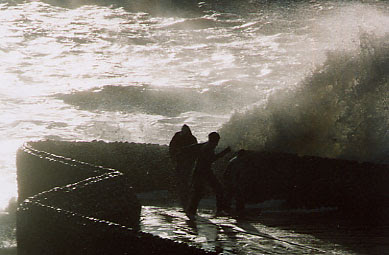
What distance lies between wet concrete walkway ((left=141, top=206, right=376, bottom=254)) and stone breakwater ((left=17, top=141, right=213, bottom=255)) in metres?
0.94

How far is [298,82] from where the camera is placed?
45.2m

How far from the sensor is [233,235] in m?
14.3

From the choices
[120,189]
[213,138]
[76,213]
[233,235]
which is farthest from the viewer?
[120,189]

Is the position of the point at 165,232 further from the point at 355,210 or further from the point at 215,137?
the point at 355,210

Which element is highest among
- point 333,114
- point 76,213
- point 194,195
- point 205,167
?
point 333,114

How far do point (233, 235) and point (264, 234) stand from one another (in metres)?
0.91

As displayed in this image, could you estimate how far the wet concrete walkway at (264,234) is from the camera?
42.4ft

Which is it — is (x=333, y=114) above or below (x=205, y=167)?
above

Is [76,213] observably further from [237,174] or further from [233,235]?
[237,174]

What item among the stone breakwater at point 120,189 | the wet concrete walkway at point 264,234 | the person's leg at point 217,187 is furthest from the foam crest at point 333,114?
the person's leg at point 217,187

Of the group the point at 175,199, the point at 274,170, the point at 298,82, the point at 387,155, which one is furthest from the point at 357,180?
the point at 298,82

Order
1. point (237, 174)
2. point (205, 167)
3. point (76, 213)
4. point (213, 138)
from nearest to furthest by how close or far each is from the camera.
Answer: point (76, 213) → point (213, 138) → point (205, 167) → point (237, 174)

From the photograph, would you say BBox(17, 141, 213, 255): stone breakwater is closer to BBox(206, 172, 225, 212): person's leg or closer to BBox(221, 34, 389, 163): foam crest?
BBox(206, 172, 225, 212): person's leg

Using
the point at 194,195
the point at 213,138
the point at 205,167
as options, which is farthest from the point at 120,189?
the point at 213,138
